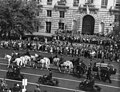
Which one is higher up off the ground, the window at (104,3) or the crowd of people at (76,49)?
the window at (104,3)

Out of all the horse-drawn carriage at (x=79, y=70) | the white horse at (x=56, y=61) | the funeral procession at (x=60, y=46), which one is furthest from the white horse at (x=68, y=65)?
the white horse at (x=56, y=61)

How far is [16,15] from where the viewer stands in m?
48.3

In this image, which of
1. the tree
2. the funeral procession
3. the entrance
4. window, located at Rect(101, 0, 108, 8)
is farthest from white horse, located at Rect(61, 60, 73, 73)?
window, located at Rect(101, 0, 108, 8)

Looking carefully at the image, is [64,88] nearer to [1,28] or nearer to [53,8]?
[1,28]

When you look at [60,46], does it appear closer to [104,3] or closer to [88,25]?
[88,25]

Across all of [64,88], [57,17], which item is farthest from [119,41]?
[64,88]

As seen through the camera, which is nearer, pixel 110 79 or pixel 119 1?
pixel 110 79

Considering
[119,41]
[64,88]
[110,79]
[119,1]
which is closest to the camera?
[64,88]

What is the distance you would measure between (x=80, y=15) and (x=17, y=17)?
1515cm

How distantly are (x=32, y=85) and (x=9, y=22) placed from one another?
24.4 metres

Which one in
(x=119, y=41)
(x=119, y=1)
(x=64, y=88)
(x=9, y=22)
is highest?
(x=119, y=1)

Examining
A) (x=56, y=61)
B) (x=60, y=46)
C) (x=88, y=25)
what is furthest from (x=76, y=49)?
(x=88, y=25)

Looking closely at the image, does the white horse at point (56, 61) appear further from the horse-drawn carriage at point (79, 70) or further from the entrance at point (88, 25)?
the entrance at point (88, 25)

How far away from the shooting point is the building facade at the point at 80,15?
5691cm
